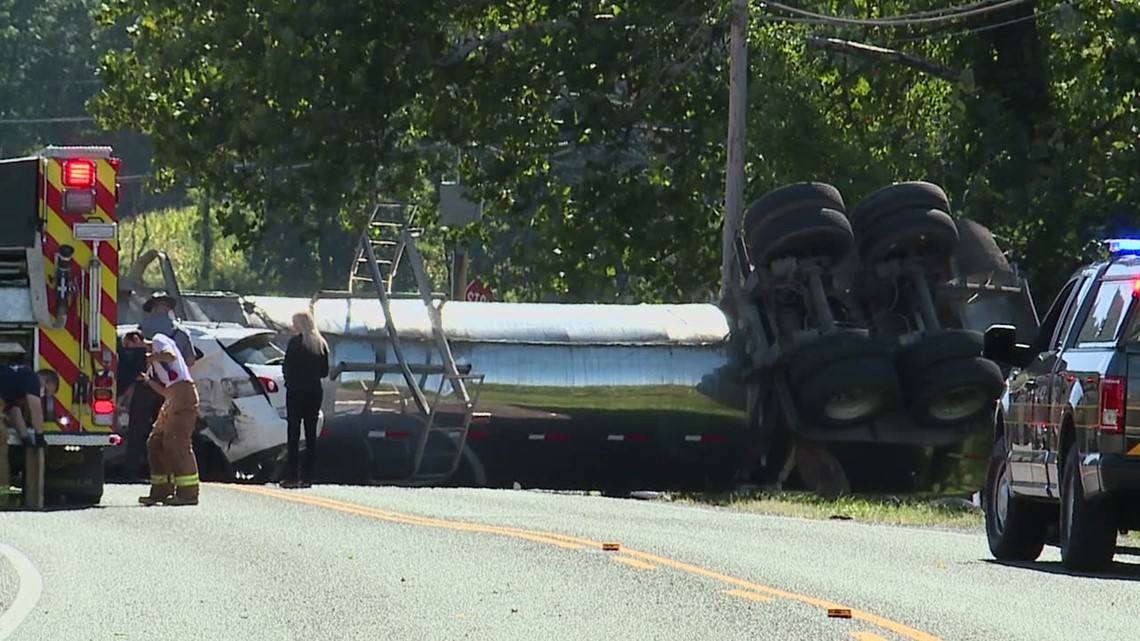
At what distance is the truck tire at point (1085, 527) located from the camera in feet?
48.6

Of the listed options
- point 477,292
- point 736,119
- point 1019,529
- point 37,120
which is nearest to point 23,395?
point 1019,529

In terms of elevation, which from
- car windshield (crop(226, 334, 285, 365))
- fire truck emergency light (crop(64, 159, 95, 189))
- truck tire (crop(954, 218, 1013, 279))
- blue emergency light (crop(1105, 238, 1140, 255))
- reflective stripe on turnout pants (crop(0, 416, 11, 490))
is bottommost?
reflective stripe on turnout pants (crop(0, 416, 11, 490))

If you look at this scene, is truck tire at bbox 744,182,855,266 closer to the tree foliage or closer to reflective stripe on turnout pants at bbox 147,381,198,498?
the tree foliage

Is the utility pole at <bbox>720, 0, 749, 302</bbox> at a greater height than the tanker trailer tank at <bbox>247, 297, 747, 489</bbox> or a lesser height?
greater

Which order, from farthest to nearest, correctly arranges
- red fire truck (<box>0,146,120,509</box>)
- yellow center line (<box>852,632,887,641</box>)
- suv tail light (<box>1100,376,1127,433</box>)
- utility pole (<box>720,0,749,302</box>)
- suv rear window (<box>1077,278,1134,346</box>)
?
utility pole (<box>720,0,749,302</box>) → red fire truck (<box>0,146,120,509</box>) → suv rear window (<box>1077,278,1134,346</box>) → suv tail light (<box>1100,376,1127,433</box>) → yellow center line (<box>852,632,887,641</box>)

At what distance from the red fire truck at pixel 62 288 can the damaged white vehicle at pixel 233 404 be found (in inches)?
187

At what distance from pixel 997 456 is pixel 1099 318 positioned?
212 cm

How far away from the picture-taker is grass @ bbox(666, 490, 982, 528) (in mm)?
22641

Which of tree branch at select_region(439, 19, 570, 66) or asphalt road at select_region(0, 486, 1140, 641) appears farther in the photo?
tree branch at select_region(439, 19, 570, 66)

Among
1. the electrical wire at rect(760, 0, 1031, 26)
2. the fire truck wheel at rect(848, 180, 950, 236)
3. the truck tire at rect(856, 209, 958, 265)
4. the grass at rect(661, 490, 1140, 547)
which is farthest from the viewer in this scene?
the electrical wire at rect(760, 0, 1031, 26)

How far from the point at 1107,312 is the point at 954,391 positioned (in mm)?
12661

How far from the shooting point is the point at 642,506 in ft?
77.8

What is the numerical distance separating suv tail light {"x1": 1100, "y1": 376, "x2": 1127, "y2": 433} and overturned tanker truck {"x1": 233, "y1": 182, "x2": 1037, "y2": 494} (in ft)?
43.4

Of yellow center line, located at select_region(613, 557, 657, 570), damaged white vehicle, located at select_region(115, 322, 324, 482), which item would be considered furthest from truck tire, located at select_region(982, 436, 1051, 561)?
damaged white vehicle, located at select_region(115, 322, 324, 482)
